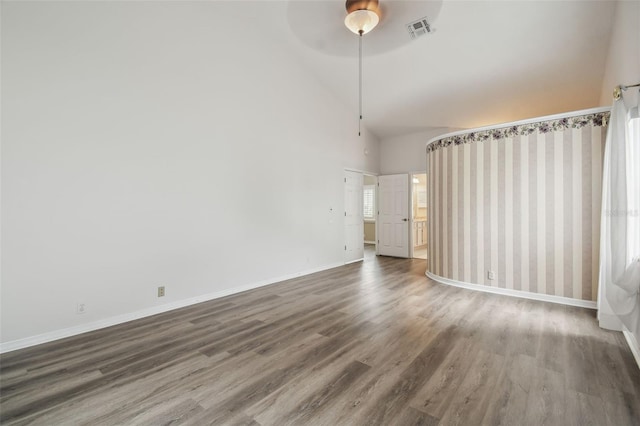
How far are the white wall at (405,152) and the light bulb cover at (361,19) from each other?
3714 millimetres

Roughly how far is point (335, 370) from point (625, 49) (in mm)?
4107

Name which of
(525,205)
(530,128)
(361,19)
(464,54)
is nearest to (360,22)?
(361,19)

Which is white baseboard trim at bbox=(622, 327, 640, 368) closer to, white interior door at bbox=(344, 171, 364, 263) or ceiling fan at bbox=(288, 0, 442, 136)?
ceiling fan at bbox=(288, 0, 442, 136)

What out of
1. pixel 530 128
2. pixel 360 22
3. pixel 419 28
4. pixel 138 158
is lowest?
pixel 138 158

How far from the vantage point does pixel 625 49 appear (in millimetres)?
2777

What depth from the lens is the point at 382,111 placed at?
21.1 ft

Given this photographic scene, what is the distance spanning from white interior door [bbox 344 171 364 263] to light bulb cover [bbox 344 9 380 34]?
3.22m

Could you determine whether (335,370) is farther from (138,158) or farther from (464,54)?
(464,54)

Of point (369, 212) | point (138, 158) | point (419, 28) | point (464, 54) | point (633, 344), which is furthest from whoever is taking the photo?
point (369, 212)

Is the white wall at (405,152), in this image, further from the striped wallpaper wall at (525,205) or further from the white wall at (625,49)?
the white wall at (625,49)

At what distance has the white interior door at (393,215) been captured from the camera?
7.17 metres

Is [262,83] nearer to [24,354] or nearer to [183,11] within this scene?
[183,11]

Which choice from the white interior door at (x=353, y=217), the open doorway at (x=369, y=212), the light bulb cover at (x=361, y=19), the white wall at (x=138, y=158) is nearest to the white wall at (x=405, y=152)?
the white interior door at (x=353, y=217)

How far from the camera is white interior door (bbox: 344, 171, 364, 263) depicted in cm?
657
